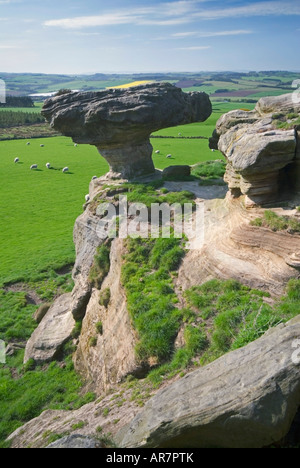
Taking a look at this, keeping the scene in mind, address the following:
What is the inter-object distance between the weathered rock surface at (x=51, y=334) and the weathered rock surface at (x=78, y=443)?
11.2 meters

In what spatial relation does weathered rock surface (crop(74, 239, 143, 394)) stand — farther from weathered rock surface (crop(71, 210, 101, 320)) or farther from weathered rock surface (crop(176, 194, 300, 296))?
weathered rock surface (crop(176, 194, 300, 296))

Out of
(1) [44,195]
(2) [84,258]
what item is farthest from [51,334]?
(1) [44,195]

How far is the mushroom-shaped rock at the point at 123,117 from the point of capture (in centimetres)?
2406

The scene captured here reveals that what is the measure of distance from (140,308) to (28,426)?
5884mm

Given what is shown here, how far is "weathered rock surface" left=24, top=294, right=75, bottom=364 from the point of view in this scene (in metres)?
19.7

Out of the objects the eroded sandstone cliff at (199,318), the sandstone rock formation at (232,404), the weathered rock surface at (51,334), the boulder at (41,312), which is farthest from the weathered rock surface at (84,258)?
the sandstone rock formation at (232,404)

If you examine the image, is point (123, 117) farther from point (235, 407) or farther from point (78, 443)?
point (235, 407)

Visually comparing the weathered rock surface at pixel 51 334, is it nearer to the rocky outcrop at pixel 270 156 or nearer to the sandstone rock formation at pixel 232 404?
the sandstone rock formation at pixel 232 404

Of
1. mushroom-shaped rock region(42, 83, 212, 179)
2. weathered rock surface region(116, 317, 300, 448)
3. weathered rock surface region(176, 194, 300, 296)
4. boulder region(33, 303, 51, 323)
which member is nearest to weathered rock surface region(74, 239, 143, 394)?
weathered rock surface region(176, 194, 300, 296)

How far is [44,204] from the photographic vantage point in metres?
44.6

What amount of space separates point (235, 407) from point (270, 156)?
9.56 metres

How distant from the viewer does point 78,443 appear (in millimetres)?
8672
